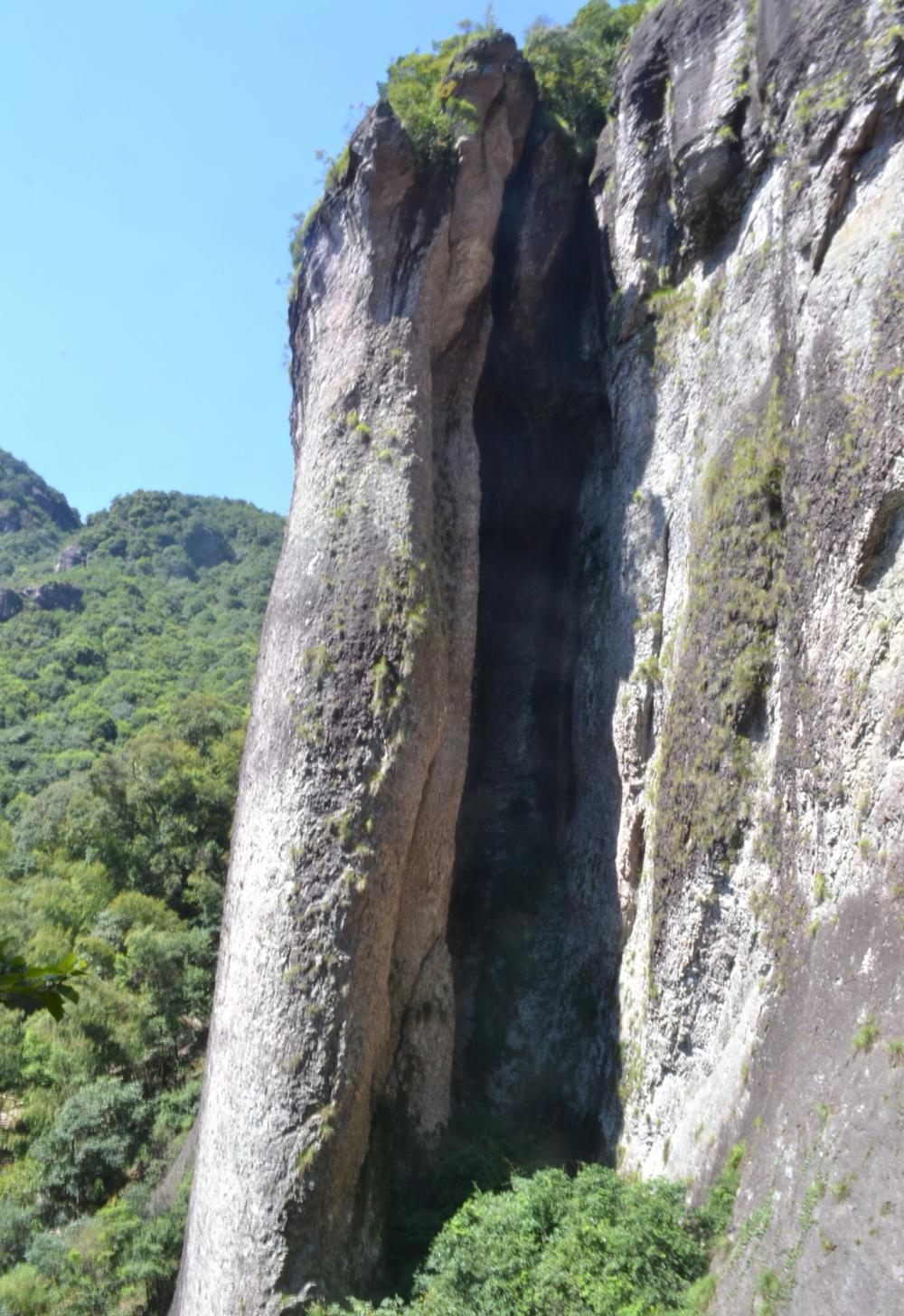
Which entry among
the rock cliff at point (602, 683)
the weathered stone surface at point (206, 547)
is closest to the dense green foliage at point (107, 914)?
the rock cliff at point (602, 683)

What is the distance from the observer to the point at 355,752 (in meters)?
10.1

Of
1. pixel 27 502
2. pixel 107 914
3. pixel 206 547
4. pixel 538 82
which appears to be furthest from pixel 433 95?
pixel 27 502

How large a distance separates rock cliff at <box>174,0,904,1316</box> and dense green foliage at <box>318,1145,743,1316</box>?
1.42ft

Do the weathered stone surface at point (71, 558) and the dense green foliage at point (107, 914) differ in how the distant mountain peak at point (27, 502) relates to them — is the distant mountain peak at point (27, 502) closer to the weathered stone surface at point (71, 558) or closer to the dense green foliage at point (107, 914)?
the weathered stone surface at point (71, 558)

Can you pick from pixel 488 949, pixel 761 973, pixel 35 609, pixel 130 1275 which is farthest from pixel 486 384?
pixel 35 609

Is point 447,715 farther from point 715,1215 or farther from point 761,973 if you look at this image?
point 715,1215

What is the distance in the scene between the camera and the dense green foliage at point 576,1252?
22.6 feet

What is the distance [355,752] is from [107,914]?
40.2 feet

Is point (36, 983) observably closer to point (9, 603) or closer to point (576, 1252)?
point (576, 1252)

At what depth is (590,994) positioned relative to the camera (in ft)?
36.2

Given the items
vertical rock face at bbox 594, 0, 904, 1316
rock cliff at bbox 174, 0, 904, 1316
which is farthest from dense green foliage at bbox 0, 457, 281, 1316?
vertical rock face at bbox 594, 0, 904, 1316

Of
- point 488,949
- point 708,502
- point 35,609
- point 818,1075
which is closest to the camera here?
point 818,1075

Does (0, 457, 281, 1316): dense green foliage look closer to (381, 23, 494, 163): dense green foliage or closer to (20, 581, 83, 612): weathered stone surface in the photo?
(20, 581, 83, 612): weathered stone surface

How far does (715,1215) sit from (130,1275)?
7.36 metres
